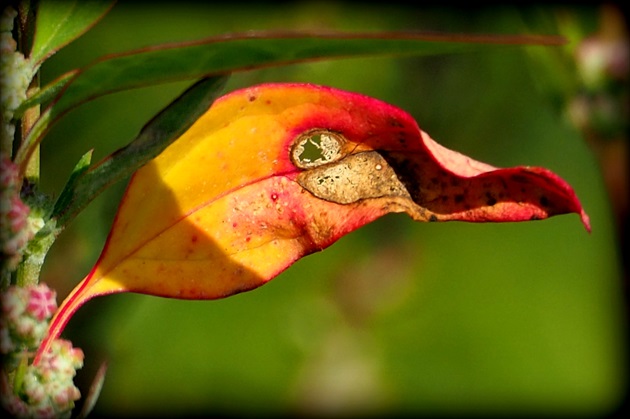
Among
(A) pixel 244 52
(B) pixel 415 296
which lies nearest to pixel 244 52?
(A) pixel 244 52

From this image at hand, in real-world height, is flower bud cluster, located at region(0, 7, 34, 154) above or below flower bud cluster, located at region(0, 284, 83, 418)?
above

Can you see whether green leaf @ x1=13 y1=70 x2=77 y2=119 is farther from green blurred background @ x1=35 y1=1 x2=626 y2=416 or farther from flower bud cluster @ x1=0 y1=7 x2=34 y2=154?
green blurred background @ x1=35 y1=1 x2=626 y2=416


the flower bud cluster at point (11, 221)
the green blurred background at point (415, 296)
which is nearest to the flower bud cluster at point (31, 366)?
the flower bud cluster at point (11, 221)

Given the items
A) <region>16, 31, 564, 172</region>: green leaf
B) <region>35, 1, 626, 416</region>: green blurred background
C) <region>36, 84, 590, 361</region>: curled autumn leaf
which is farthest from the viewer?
<region>35, 1, 626, 416</region>: green blurred background

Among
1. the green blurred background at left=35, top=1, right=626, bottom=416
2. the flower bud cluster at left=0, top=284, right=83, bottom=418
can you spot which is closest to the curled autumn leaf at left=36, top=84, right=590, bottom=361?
the flower bud cluster at left=0, top=284, right=83, bottom=418

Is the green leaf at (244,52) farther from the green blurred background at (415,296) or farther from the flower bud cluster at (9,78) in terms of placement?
the green blurred background at (415,296)

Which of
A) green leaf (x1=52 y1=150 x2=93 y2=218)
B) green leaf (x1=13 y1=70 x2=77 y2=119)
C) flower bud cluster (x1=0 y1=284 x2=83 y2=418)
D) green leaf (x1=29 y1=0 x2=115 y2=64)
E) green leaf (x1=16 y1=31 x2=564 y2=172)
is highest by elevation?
green leaf (x1=16 y1=31 x2=564 y2=172)
